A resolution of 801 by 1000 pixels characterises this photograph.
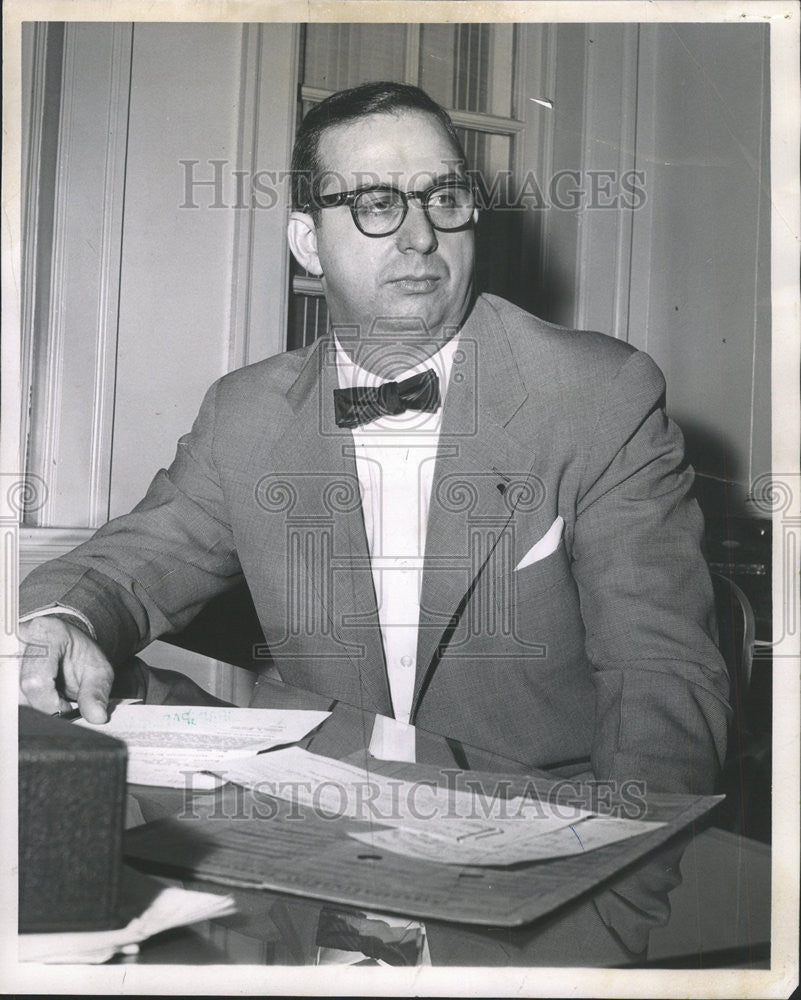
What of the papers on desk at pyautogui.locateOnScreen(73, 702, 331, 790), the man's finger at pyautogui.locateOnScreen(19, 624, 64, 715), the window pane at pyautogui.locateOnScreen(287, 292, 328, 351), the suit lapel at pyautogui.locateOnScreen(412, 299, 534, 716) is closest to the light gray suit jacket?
the suit lapel at pyautogui.locateOnScreen(412, 299, 534, 716)

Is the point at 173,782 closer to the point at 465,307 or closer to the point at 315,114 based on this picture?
the point at 465,307

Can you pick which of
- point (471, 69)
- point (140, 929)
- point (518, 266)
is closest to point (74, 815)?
point (140, 929)

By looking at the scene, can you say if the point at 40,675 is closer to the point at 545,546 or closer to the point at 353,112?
the point at 545,546

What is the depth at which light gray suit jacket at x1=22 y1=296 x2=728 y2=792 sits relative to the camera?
48.8 inches

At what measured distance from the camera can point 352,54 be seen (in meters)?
1.71

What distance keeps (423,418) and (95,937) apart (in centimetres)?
98

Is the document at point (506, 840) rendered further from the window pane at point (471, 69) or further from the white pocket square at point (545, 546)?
the window pane at point (471, 69)

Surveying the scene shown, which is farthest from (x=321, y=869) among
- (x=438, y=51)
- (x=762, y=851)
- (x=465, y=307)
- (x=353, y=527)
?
(x=438, y=51)

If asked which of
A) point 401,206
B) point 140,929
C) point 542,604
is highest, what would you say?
point 401,206

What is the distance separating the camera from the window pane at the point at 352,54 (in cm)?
148

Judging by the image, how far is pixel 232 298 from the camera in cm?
194

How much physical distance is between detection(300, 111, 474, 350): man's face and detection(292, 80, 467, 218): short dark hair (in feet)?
0.05

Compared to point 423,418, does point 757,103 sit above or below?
above

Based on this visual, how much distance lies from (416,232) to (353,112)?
22cm
